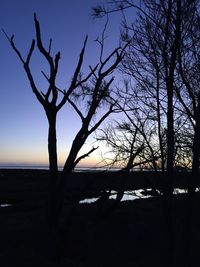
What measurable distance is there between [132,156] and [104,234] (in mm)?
3494

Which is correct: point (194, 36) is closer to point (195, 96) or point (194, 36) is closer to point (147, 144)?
point (195, 96)

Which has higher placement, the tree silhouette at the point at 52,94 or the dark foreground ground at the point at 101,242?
the tree silhouette at the point at 52,94

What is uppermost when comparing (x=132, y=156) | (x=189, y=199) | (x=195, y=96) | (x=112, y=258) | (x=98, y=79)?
(x=98, y=79)

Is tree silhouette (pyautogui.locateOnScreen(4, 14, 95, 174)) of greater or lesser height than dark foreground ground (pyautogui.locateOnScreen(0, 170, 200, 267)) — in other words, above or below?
above

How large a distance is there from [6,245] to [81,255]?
1988 millimetres

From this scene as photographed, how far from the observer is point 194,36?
30.8 feet

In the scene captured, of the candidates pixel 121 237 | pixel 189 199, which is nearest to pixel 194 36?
pixel 189 199

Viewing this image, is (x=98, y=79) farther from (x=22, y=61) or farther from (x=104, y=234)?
(x=104, y=234)

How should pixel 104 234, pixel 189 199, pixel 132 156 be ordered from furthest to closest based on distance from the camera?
pixel 104 234 < pixel 132 156 < pixel 189 199

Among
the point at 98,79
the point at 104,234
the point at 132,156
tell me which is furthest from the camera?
the point at 104,234

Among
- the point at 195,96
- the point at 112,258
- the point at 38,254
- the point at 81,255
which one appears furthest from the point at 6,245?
the point at 195,96

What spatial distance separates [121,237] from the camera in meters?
12.9

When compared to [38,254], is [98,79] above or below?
above

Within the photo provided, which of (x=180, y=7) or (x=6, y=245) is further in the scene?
(x=6, y=245)
